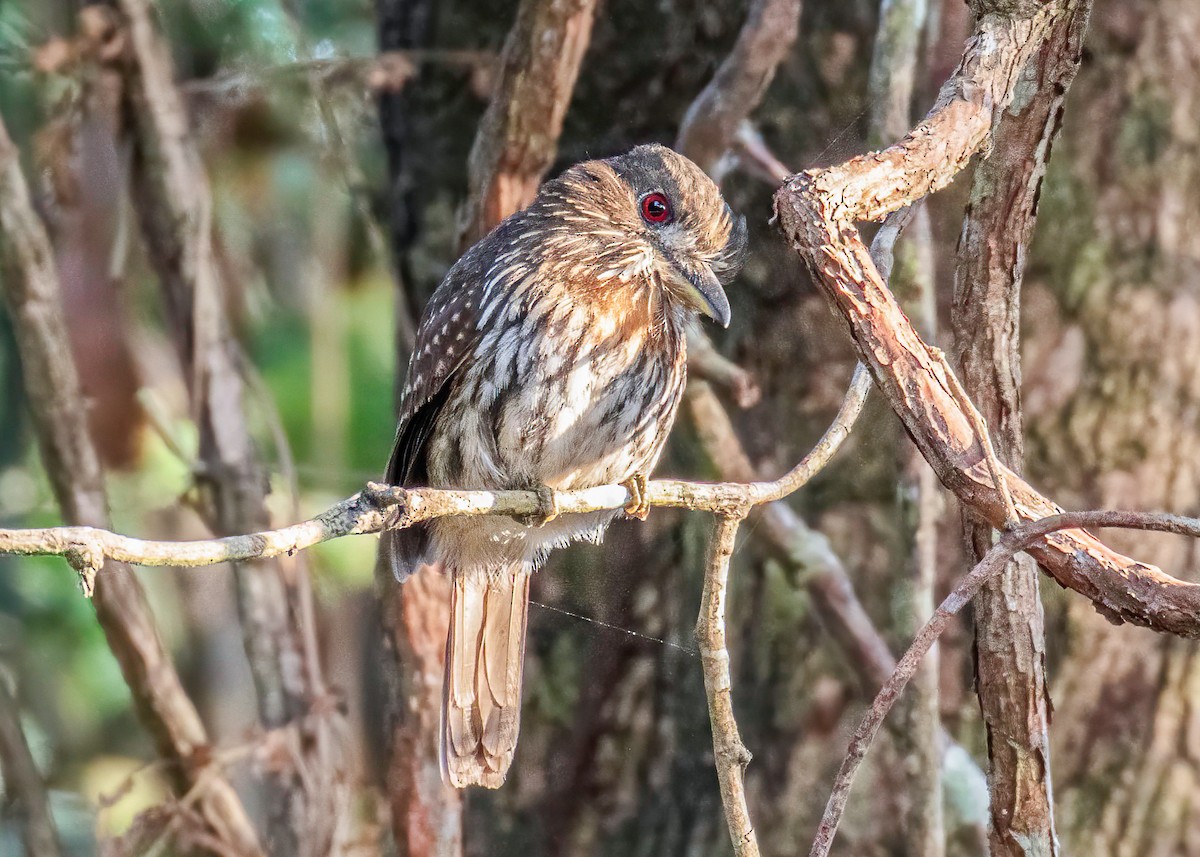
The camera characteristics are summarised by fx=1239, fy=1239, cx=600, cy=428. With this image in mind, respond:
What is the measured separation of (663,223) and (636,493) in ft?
1.43

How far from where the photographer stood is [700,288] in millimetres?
1890

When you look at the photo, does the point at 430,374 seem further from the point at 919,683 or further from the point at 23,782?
the point at 23,782

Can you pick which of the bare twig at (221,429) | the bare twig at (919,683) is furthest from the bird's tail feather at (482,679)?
the bare twig at (919,683)

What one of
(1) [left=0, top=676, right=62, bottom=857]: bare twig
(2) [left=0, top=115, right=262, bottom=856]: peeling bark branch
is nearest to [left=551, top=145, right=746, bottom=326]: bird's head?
(2) [left=0, top=115, right=262, bottom=856]: peeling bark branch

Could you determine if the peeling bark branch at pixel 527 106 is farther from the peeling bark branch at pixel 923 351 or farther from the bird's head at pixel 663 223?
the peeling bark branch at pixel 923 351

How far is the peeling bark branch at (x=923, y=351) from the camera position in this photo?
4.34ft

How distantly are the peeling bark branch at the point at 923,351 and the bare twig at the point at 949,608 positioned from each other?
0.05m

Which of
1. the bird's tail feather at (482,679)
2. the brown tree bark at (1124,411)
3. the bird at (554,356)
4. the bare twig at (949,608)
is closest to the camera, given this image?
the bare twig at (949,608)

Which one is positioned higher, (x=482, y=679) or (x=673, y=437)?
(x=673, y=437)

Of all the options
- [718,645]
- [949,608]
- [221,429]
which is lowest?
[949,608]

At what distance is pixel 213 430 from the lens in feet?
8.84

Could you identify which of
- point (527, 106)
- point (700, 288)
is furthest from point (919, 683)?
point (527, 106)

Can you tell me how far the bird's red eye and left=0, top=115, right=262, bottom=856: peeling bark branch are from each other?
4.53 feet

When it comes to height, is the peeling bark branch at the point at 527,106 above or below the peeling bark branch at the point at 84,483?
above
